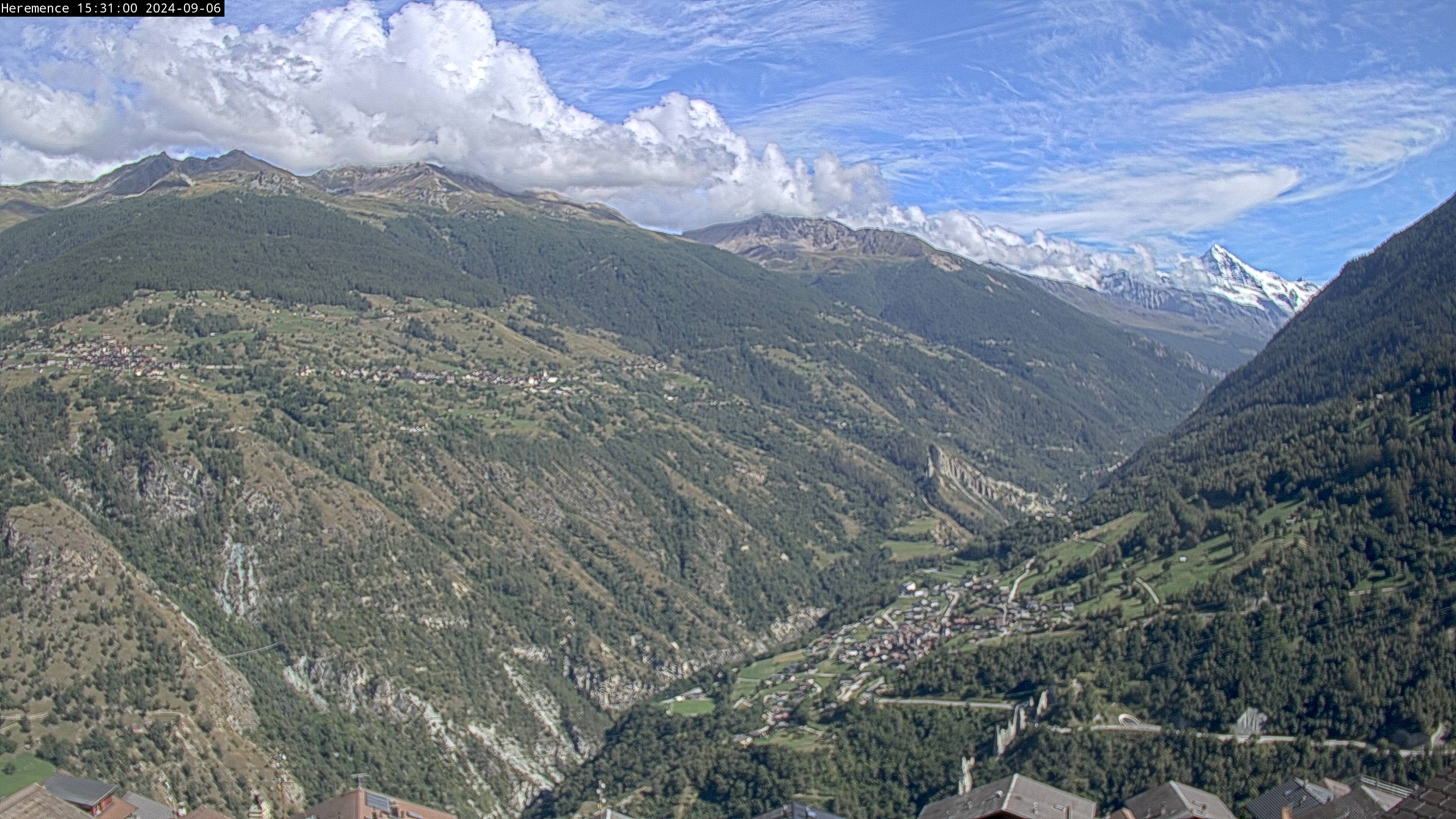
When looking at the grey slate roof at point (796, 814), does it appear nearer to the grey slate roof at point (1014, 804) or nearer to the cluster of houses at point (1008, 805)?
the cluster of houses at point (1008, 805)

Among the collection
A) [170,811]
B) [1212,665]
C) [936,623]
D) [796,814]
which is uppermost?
[796,814]

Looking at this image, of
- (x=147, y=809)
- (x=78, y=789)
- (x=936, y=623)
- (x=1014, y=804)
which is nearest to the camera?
(x=1014, y=804)

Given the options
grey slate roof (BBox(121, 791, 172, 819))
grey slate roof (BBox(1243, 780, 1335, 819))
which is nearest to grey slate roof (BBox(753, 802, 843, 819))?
grey slate roof (BBox(1243, 780, 1335, 819))

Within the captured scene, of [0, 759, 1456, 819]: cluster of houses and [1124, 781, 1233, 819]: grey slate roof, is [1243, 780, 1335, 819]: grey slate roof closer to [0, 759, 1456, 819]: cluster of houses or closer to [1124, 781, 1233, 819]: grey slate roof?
[0, 759, 1456, 819]: cluster of houses

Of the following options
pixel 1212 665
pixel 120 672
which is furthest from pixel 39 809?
pixel 120 672

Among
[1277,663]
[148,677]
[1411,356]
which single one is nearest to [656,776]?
[148,677]

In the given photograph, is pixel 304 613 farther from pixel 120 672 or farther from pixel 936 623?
pixel 936 623
